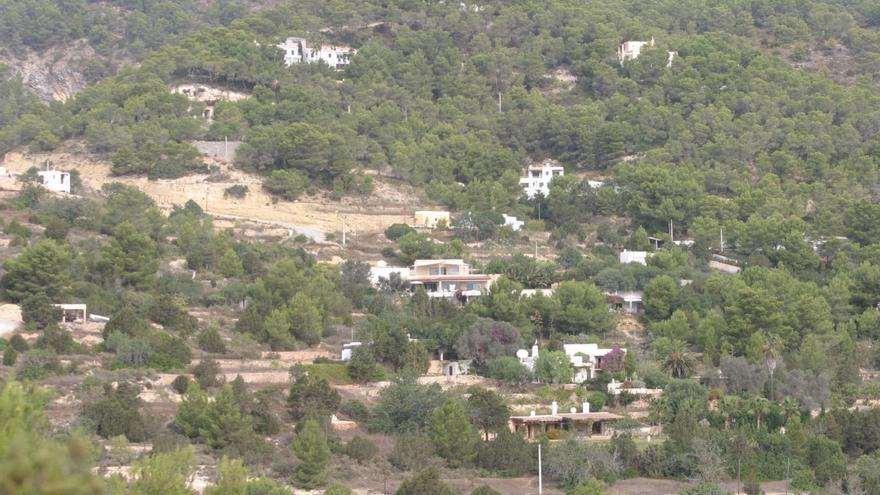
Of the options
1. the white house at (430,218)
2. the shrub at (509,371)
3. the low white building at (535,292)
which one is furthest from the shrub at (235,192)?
the shrub at (509,371)

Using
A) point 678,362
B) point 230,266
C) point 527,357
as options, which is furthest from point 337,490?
point 230,266

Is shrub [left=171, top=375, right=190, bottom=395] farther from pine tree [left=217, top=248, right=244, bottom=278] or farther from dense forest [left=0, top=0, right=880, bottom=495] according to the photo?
pine tree [left=217, top=248, right=244, bottom=278]

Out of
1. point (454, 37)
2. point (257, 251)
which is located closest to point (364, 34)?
point (454, 37)

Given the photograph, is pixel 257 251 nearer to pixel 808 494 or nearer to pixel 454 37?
pixel 808 494

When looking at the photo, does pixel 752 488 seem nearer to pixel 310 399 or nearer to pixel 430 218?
pixel 310 399

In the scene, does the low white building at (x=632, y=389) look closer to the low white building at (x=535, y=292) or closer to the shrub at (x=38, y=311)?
the low white building at (x=535, y=292)

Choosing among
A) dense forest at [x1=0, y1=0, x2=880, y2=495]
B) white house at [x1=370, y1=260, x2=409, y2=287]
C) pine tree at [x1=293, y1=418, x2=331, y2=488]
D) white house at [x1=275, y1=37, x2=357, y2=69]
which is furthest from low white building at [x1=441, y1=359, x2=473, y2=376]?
white house at [x1=275, y1=37, x2=357, y2=69]
